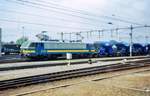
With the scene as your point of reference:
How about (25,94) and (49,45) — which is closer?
(25,94)

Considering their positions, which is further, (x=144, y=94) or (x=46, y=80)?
(x=46, y=80)

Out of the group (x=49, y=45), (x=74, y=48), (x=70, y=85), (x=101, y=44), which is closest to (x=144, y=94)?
(x=70, y=85)

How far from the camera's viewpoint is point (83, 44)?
5088cm

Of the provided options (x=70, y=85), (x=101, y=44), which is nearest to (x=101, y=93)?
(x=70, y=85)

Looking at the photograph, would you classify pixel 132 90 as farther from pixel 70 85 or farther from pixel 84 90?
pixel 70 85

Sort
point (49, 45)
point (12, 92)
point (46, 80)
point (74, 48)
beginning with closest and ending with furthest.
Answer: point (12, 92), point (46, 80), point (49, 45), point (74, 48)

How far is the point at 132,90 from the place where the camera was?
47.9ft

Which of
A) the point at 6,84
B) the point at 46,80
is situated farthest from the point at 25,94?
the point at 46,80

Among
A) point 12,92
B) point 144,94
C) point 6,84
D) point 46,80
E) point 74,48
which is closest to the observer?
point 144,94

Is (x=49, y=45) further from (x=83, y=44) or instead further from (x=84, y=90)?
(x=84, y=90)

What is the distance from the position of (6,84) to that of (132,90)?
22.0 ft

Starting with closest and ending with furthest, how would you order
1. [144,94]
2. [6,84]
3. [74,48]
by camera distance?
1. [144,94]
2. [6,84]
3. [74,48]

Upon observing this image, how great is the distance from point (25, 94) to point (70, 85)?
3.69 meters

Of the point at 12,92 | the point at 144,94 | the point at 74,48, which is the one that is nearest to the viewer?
the point at 144,94
